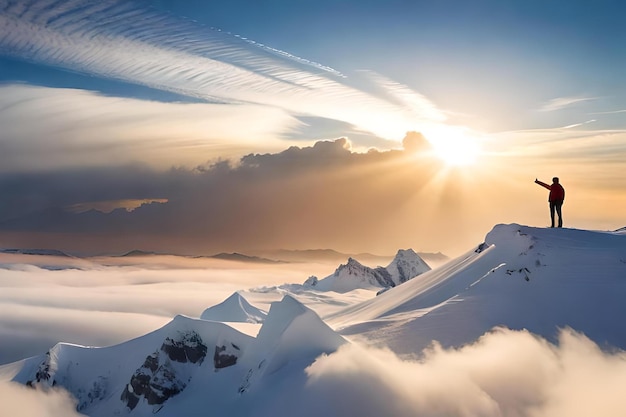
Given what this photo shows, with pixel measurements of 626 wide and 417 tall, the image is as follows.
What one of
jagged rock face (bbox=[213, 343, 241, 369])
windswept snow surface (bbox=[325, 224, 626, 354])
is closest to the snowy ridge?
jagged rock face (bbox=[213, 343, 241, 369])

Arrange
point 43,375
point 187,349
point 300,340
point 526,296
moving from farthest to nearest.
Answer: point 43,375 < point 187,349 < point 300,340 < point 526,296

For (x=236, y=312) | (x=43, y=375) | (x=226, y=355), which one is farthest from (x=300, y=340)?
(x=236, y=312)

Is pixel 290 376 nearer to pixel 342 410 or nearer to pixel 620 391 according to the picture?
pixel 342 410

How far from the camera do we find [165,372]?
62.8m

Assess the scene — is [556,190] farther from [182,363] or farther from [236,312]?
[236,312]

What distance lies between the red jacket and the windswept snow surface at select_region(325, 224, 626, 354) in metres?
2.49

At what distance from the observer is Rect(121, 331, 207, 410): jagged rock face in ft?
204

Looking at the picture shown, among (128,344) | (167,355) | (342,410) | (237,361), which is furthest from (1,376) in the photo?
(342,410)

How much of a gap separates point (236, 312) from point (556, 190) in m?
120

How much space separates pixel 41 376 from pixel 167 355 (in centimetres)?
3363

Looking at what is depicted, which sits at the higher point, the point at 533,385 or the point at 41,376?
the point at 533,385

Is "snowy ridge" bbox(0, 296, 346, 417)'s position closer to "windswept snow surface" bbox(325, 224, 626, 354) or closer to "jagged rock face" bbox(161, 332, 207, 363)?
"jagged rock face" bbox(161, 332, 207, 363)

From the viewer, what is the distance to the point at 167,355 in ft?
215

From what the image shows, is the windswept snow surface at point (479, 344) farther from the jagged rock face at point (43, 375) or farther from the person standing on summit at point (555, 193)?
the jagged rock face at point (43, 375)
